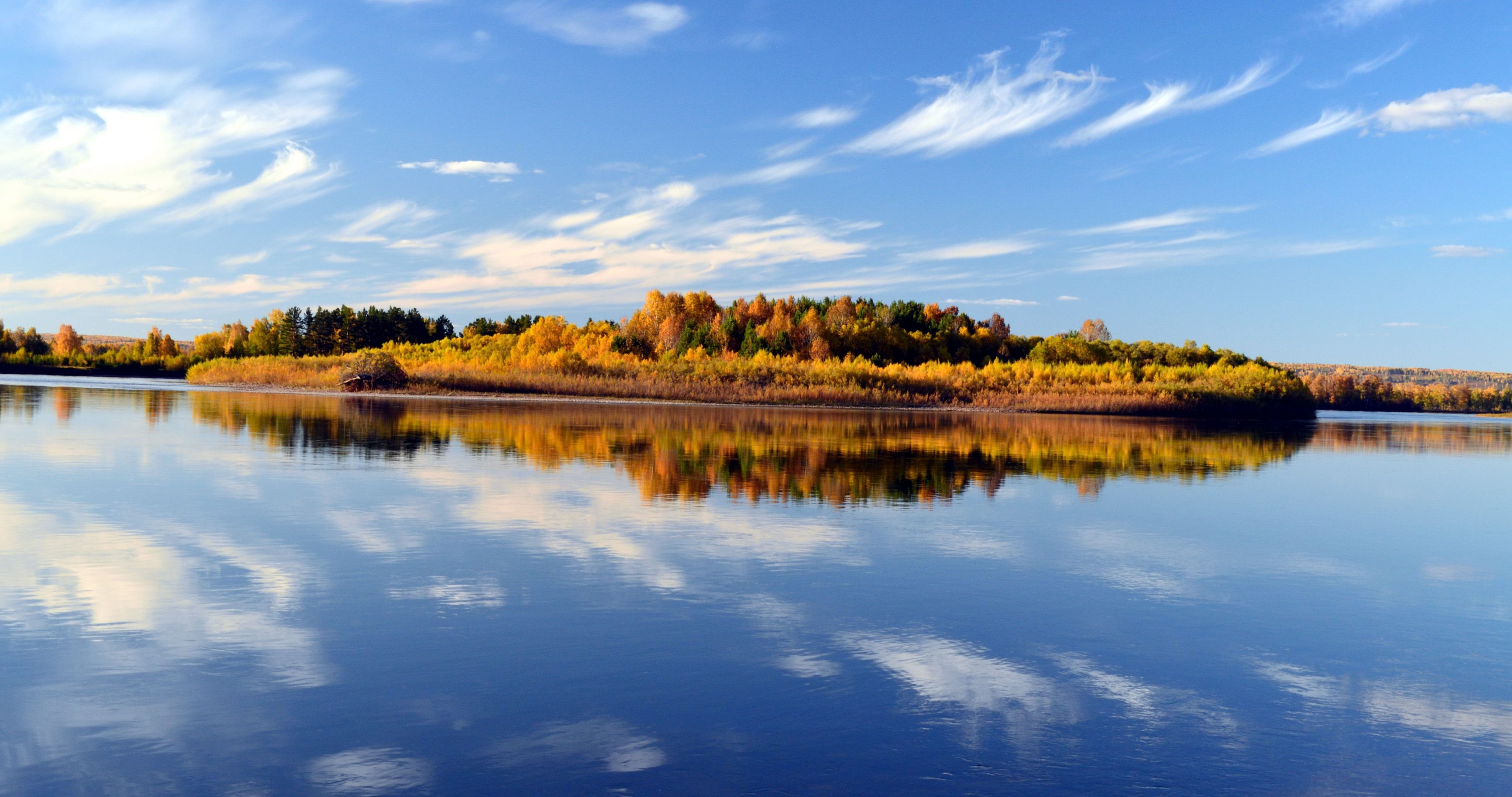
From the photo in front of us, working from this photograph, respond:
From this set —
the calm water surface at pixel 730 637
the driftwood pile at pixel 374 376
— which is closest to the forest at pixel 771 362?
the driftwood pile at pixel 374 376

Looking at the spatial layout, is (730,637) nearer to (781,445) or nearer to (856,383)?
(781,445)

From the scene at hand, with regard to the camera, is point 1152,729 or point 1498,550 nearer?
point 1152,729

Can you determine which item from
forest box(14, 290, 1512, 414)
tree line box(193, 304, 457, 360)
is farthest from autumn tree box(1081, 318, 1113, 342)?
tree line box(193, 304, 457, 360)

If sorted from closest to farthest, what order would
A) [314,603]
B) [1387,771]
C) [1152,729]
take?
[1387,771]
[1152,729]
[314,603]

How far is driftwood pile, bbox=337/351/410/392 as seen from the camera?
81.7 metres

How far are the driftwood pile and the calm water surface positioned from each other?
64.0 meters

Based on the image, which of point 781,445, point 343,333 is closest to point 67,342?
point 343,333

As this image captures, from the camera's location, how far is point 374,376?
3226 inches

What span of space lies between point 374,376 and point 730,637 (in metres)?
79.6

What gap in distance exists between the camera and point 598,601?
30.9ft

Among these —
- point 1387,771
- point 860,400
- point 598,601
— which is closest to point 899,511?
point 598,601

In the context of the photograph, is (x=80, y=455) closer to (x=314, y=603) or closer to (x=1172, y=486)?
(x=314, y=603)

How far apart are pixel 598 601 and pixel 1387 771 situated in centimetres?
616

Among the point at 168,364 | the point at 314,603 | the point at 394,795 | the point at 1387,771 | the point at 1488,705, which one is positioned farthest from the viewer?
the point at 168,364
